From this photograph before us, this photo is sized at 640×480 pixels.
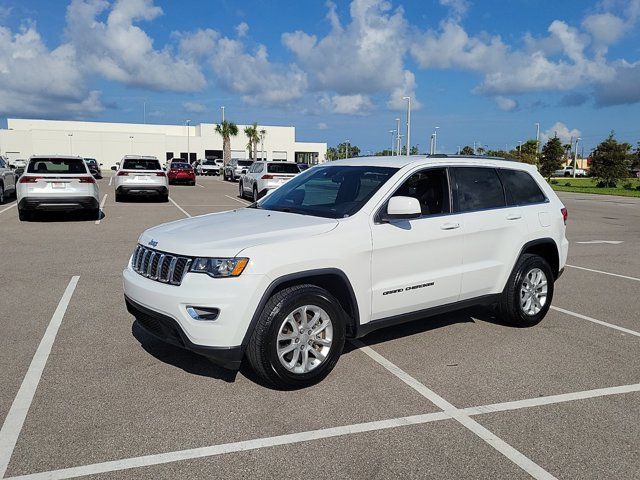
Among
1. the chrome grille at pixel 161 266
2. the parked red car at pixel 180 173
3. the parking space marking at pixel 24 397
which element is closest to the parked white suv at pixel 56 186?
the parking space marking at pixel 24 397

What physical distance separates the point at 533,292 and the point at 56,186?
11.7 meters

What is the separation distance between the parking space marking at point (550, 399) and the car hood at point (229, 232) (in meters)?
1.68

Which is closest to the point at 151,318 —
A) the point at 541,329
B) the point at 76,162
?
the point at 541,329

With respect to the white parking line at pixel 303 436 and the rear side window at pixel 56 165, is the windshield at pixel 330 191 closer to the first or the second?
the white parking line at pixel 303 436

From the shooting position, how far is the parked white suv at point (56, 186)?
13305mm

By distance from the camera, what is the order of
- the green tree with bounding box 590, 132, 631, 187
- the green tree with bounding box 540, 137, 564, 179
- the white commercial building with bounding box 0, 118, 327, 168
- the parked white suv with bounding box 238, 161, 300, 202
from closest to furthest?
the parked white suv with bounding box 238, 161, 300, 202, the green tree with bounding box 590, 132, 631, 187, the green tree with bounding box 540, 137, 564, 179, the white commercial building with bounding box 0, 118, 327, 168

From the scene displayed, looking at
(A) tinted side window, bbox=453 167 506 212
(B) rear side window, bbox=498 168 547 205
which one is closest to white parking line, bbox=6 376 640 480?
(A) tinted side window, bbox=453 167 506 212

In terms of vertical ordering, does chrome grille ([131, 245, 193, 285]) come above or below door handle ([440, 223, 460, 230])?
below

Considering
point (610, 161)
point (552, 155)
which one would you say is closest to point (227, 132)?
point (552, 155)

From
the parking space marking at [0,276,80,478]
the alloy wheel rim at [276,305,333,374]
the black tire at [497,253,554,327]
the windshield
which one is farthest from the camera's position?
the black tire at [497,253,554,327]

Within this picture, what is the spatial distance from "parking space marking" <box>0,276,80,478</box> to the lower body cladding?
110 centimetres

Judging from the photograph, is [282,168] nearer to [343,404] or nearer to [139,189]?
[139,189]

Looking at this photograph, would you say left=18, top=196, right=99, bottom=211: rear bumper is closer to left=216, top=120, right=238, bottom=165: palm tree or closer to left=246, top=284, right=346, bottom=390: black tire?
left=246, top=284, right=346, bottom=390: black tire

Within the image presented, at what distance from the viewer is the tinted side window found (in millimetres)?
5250
